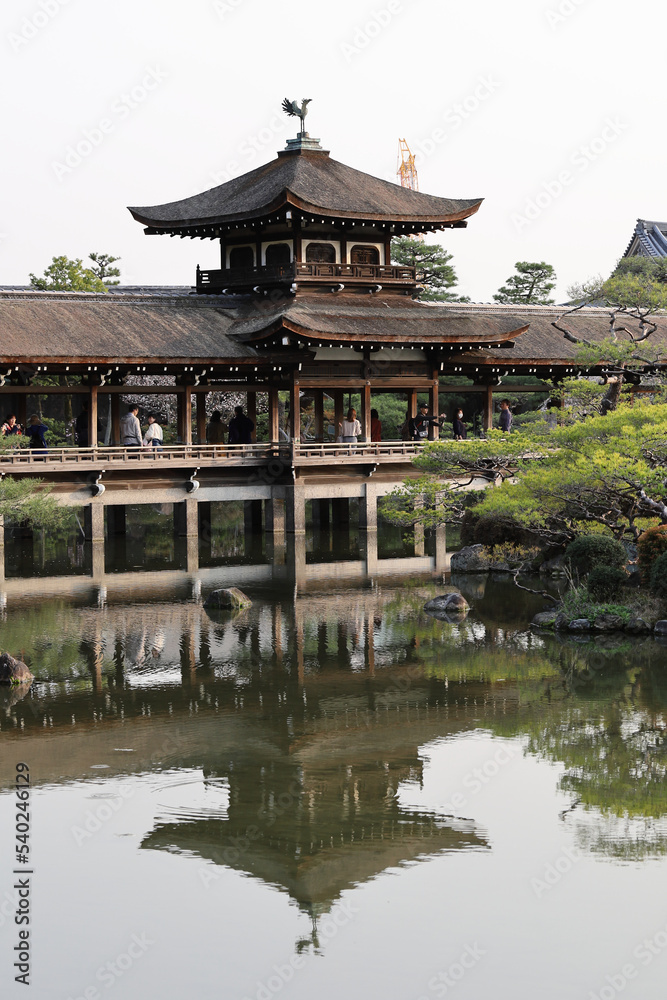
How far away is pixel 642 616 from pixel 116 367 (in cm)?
1450

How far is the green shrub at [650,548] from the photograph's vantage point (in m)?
19.1

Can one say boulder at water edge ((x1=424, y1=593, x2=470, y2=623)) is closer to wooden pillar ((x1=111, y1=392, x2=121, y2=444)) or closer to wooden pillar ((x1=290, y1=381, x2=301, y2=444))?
Result: wooden pillar ((x1=290, y1=381, x2=301, y2=444))

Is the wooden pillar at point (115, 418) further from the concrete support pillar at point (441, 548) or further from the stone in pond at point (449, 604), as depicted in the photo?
the stone in pond at point (449, 604)

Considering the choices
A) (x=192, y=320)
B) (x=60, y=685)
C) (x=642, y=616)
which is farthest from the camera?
(x=192, y=320)

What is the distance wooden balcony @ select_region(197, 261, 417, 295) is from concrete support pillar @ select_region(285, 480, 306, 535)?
18.7 feet

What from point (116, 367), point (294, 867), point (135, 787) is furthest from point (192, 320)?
point (294, 867)

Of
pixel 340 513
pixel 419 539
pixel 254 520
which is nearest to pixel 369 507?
pixel 419 539

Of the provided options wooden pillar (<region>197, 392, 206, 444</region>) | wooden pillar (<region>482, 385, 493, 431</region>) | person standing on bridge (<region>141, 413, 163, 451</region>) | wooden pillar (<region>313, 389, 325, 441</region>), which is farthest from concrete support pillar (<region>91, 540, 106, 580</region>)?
wooden pillar (<region>482, 385, 493, 431</region>)

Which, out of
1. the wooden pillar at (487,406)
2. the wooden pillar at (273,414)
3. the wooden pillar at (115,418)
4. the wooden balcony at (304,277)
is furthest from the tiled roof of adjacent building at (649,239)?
the wooden pillar at (115,418)

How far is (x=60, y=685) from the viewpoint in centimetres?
1567

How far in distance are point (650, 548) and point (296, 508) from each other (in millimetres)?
11590

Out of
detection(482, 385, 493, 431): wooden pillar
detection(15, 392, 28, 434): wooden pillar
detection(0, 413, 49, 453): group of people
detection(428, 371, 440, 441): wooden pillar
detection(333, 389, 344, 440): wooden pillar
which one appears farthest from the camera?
detection(482, 385, 493, 431): wooden pillar

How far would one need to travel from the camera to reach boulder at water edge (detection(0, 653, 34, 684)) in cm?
1569

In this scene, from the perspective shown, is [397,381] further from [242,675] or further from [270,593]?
[242,675]
